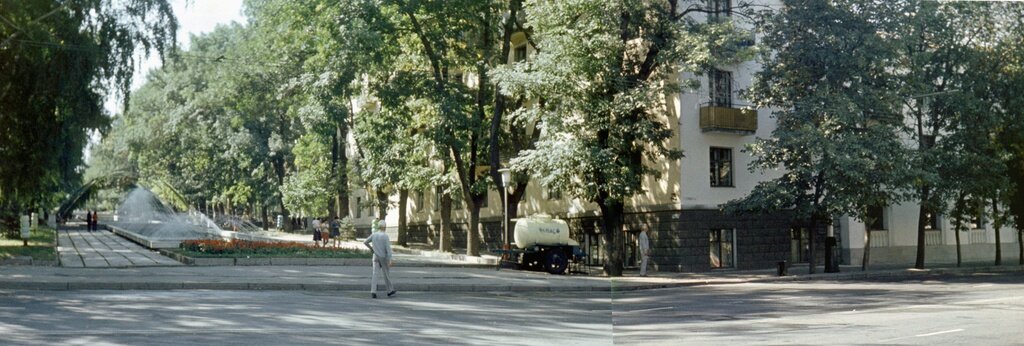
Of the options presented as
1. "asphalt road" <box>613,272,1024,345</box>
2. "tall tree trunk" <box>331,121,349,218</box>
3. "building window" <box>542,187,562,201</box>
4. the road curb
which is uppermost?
"tall tree trunk" <box>331,121,349,218</box>

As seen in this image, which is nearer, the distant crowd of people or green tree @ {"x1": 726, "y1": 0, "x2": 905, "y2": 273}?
green tree @ {"x1": 726, "y1": 0, "x2": 905, "y2": 273}

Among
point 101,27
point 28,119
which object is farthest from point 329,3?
point 28,119

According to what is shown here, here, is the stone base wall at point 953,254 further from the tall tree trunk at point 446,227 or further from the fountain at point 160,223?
the fountain at point 160,223

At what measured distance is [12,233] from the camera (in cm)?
3472

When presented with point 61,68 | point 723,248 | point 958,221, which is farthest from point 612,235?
point 61,68

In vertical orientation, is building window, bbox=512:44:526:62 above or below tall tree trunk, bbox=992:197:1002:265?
above

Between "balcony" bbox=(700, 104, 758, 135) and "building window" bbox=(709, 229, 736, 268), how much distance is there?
82 cm

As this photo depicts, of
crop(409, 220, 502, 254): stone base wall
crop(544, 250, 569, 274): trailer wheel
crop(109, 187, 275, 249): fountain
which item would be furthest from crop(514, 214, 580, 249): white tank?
crop(109, 187, 275, 249): fountain

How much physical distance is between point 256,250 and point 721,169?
17.7 meters

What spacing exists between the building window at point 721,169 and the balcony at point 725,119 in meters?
0.75

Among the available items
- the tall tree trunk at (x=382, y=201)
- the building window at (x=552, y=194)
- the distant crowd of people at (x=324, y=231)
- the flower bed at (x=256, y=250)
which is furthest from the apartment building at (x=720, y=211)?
the tall tree trunk at (x=382, y=201)

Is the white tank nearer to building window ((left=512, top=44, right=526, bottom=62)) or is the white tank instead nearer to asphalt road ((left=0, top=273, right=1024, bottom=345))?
asphalt road ((left=0, top=273, right=1024, bottom=345))

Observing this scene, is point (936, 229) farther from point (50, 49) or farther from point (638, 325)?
point (50, 49)

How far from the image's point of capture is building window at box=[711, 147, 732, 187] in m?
8.25
